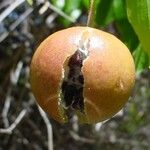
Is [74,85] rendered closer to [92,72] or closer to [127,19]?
[92,72]

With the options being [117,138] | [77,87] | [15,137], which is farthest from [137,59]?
[117,138]

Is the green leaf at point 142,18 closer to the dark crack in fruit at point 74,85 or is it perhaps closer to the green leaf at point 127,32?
the dark crack in fruit at point 74,85

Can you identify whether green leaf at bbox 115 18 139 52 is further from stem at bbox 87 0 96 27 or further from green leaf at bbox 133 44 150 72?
stem at bbox 87 0 96 27

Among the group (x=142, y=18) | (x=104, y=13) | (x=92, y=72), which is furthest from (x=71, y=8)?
(x=92, y=72)

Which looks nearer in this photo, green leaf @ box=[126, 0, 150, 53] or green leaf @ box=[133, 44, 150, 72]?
green leaf @ box=[126, 0, 150, 53]

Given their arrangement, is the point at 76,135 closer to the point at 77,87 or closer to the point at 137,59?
the point at 137,59

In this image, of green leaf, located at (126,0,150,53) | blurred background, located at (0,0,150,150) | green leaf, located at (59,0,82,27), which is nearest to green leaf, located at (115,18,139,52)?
blurred background, located at (0,0,150,150)
